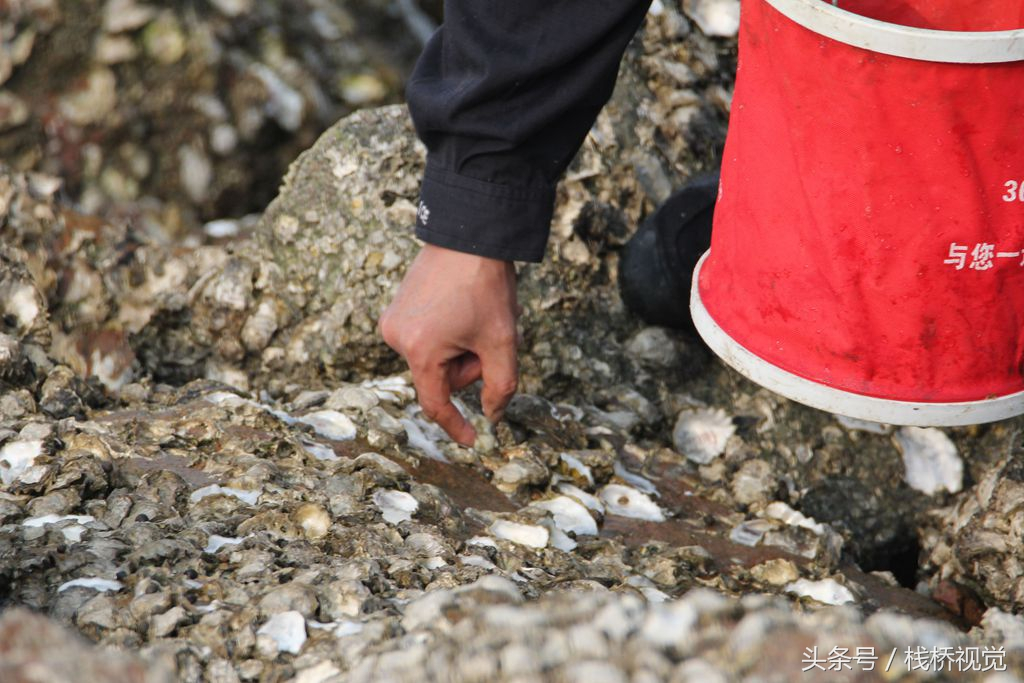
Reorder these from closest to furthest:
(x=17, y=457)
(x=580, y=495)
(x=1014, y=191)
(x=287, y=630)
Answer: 1. (x=287, y=630)
2. (x=1014, y=191)
3. (x=17, y=457)
4. (x=580, y=495)

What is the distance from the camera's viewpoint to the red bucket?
1.38 meters

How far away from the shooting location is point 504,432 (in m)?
1.91

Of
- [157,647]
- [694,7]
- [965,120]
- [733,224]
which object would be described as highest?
[694,7]

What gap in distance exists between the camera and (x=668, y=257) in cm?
219

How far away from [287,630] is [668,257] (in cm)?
125

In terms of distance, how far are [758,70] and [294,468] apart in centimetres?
92

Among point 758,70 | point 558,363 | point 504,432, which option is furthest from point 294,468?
point 758,70

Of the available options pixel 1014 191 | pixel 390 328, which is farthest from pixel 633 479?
pixel 1014 191

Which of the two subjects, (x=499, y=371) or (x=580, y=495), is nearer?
(x=499, y=371)

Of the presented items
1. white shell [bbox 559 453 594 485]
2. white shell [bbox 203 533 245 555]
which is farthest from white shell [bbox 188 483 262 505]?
white shell [bbox 559 453 594 485]

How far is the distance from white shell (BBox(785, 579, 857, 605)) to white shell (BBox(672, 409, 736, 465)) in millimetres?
425

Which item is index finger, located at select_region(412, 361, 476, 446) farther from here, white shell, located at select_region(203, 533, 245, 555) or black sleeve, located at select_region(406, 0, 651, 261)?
white shell, located at select_region(203, 533, 245, 555)

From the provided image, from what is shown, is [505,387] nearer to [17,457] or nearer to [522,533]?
[522,533]

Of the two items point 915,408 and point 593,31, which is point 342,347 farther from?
point 915,408
